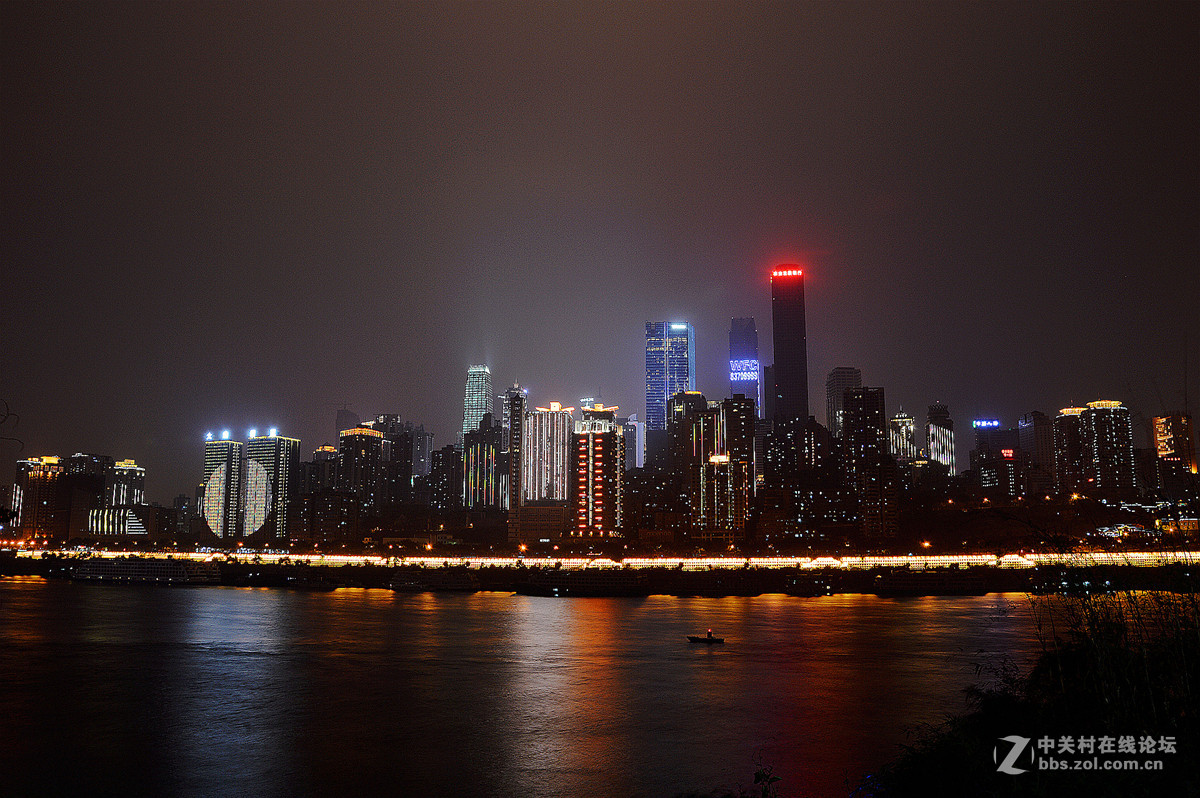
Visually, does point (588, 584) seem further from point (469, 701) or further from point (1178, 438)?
point (1178, 438)

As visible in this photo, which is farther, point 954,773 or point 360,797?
point 360,797

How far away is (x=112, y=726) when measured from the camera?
30.2 m

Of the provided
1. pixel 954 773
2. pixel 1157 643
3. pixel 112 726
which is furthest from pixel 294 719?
pixel 1157 643

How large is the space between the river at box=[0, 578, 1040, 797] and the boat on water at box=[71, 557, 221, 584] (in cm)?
6268

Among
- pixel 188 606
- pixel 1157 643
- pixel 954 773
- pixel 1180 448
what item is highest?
pixel 1180 448

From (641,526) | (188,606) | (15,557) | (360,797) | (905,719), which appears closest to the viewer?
(360,797)

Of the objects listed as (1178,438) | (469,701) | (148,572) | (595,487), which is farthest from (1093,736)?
(595,487)

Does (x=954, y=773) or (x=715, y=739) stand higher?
(x=954, y=773)

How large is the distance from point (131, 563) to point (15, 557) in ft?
129

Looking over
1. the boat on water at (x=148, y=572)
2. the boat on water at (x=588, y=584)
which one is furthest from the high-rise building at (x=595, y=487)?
the boat on water at (x=148, y=572)

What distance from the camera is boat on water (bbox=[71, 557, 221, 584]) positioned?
130 meters

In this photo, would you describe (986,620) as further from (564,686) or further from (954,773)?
(954,773)

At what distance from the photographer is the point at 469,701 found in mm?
34938

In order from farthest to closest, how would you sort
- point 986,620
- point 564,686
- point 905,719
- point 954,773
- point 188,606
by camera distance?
point 188,606
point 986,620
point 564,686
point 905,719
point 954,773
